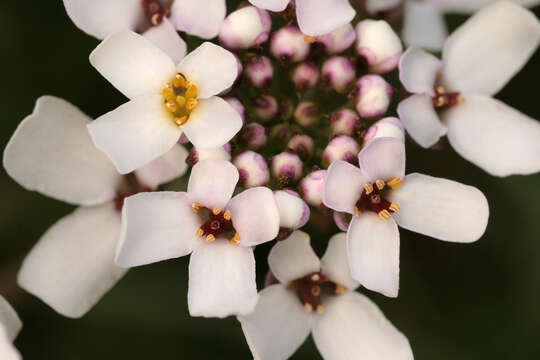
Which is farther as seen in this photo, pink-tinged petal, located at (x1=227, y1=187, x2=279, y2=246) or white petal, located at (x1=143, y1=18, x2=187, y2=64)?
white petal, located at (x1=143, y1=18, x2=187, y2=64)

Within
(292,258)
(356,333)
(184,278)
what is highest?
(292,258)

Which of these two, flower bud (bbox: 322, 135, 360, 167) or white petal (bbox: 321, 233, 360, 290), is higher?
flower bud (bbox: 322, 135, 360, 167)

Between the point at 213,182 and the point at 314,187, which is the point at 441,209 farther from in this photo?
the point at 213,182

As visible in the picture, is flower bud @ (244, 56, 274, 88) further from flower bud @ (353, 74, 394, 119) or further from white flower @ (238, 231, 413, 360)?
white flower @ (238, 231, 413, 360)

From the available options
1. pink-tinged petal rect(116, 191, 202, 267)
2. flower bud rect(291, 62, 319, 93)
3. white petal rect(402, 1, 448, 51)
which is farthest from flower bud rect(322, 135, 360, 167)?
white petal rect(402, 1, 448, 51)

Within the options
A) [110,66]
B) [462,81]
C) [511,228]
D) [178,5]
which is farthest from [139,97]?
[511,228]

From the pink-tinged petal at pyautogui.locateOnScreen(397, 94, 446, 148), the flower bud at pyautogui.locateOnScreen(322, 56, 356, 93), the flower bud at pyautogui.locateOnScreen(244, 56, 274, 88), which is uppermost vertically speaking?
the flower bud at pyautogui.locateOnScreen(244, 56, 274, 88)

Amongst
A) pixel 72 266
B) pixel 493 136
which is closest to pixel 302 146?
pixel 493 136

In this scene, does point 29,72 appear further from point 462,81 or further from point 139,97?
point 462,81

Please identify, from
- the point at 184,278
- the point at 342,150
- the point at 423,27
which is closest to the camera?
the point at 342,150
